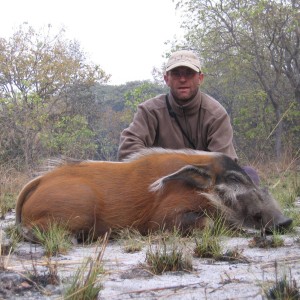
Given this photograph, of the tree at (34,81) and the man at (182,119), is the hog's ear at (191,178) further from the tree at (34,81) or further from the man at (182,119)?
the tree at (34,81)

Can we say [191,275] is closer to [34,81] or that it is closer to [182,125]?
[182,125]

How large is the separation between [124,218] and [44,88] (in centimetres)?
1979

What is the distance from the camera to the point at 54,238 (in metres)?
3.88

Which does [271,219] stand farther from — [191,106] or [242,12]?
[242,12]

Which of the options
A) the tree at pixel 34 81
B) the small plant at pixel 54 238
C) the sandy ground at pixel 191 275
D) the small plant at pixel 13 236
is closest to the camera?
the sandy ground at pixel 191 275

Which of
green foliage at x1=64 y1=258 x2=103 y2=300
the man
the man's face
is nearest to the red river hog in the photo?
the man

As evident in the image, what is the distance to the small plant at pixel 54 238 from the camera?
3771mm

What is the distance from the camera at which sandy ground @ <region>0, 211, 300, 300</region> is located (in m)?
2.54

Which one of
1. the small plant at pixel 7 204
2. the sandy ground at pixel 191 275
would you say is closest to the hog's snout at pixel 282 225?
the sandy ground at pixel 191 275

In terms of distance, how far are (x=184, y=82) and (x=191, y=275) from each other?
3.68 metres

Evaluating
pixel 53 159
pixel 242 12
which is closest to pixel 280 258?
pixel 53 159

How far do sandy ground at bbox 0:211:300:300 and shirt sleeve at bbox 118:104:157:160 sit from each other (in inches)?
92.1

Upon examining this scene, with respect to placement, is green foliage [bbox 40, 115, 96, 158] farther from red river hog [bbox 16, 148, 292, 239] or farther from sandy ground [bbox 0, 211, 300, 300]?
sandy ground [bbox 0, 211, 300, 300]

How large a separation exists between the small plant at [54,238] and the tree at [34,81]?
1344 cm
